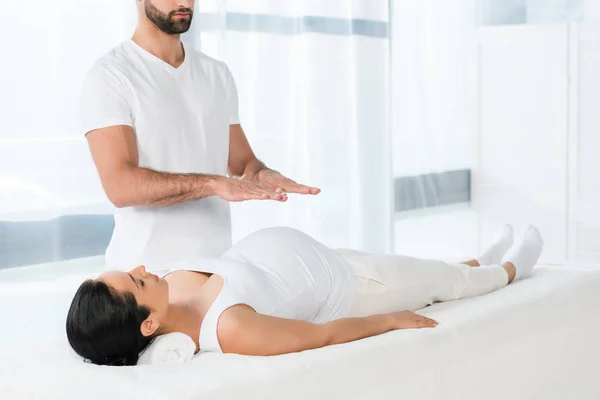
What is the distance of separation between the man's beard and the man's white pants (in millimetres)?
752

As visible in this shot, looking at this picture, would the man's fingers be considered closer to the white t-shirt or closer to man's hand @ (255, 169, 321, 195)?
man's hand @ (255, 169, 321, 195)

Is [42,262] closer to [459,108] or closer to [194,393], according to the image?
[194,393]

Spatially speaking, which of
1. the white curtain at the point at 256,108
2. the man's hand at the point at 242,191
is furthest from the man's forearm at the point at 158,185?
the white curtain at the point at 256,108

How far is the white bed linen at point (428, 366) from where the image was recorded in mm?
1613

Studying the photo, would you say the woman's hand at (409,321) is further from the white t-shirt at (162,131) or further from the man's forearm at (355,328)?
the white t-shirt at (162,131)

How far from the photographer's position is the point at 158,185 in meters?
2.11

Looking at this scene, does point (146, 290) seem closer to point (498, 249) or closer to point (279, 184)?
point (279, 184)

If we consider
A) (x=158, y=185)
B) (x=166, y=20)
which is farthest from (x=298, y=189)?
(x=166, y=20)

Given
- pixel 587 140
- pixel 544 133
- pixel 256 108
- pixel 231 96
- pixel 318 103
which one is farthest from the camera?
pixel 544 133

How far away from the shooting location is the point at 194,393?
5.05ft

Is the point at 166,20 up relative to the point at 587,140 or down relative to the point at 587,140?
up

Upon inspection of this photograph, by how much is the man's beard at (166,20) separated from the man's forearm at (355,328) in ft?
3.11

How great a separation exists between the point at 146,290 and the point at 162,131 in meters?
0.65

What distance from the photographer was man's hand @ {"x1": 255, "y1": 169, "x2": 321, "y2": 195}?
2082 millimetres
